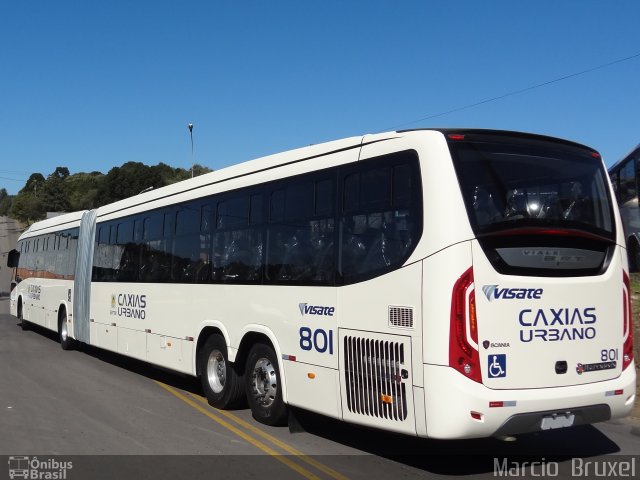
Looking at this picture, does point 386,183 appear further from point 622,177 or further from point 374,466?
point 622,177

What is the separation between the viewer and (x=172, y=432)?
23.8 feet

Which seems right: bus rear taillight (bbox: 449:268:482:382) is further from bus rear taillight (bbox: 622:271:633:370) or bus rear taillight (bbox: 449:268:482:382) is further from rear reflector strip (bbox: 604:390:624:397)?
bus rear taillight (bbox: 622:271:633:370)

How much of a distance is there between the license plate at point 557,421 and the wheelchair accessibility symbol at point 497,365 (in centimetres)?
59

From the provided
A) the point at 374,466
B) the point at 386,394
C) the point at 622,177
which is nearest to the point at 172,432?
the point at 374,466

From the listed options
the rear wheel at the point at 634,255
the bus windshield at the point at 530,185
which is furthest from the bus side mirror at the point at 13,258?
the rear wheel at the point at 634,255

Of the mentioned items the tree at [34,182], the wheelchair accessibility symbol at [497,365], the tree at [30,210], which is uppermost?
the tree at [34,182]

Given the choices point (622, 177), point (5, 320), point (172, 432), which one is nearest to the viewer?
point (172, 432)

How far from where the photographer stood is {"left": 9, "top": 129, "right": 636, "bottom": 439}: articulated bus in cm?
514

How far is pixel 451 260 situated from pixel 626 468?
2827 mm

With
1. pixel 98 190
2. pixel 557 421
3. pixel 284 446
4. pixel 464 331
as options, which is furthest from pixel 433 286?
pixel 98 190

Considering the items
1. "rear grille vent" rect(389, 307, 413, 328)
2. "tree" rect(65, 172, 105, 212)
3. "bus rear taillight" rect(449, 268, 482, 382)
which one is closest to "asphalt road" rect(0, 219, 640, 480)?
"bus rear taillight" rect(449, 268, 482, 382)

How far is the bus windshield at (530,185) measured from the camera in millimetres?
5406

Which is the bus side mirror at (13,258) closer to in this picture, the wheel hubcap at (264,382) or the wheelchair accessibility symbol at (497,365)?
the wheel hubcap at (264,382)

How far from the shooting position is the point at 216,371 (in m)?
8.65
